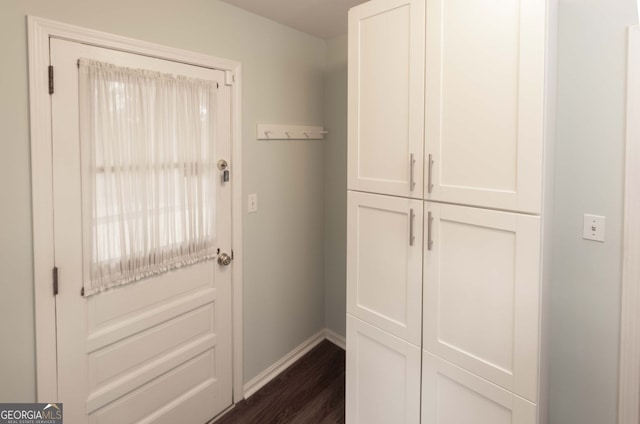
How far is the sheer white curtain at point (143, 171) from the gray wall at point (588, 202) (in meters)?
1.67

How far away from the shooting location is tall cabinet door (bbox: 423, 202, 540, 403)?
1.32 m

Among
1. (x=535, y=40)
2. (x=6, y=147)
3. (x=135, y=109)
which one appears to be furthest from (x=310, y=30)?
(x=6, y=147)

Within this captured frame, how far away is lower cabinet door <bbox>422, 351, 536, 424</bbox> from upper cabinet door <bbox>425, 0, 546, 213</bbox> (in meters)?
0.70

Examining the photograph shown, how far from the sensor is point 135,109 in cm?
168

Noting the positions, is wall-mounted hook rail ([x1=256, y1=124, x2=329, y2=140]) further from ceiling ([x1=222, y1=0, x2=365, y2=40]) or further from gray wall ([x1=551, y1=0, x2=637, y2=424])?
gray wall ([x1=551, y1=0, x2=637, y2=424])

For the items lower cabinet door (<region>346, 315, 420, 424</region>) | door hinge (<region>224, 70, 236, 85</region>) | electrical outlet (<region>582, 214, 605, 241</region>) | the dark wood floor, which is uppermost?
door hinge (<region>224, 70, 236, 85</region>)

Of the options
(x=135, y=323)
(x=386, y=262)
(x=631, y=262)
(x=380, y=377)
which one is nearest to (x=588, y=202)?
(x=631, y=262)

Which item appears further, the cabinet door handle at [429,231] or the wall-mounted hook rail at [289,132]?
the wall-mounted hook rail at [289,132]

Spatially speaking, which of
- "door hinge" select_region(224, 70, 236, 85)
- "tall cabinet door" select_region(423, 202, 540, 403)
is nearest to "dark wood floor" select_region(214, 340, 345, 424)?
"tall cabinet door" select_region(423, 202, 540, 403)

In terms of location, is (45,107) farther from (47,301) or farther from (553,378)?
(553,378)

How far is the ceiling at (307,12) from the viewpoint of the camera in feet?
6.88

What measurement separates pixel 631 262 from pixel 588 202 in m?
0.27

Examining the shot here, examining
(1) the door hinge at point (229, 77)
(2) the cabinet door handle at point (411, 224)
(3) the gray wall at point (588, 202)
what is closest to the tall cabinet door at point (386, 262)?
(2) the cabinet door handle at point (411, 224)

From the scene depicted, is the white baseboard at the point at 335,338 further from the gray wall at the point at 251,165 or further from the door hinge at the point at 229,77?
the door hinge at the point at 229,77
